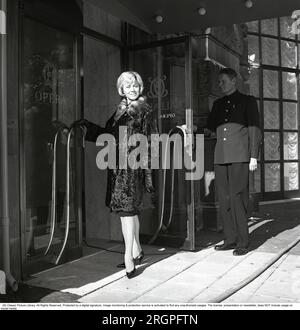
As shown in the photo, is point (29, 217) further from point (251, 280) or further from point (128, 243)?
point (251, 280)

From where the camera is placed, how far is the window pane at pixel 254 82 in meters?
8.53

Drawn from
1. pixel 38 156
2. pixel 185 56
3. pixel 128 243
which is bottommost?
pixel 128 243

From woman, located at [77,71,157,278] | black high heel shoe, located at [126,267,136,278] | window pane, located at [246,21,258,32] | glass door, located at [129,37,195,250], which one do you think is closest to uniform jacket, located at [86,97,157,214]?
woman, located at [77,71,157,278]

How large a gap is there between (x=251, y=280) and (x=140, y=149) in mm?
1334

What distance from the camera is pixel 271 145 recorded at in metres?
8.91

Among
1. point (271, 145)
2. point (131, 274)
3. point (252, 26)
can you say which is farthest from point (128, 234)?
point (252, 26)

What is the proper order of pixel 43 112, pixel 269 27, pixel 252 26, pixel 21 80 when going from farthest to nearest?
pixel 269 27, pixel 252 26, pixel 43 112, pixel 21 80

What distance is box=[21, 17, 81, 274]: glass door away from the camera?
3869 mm

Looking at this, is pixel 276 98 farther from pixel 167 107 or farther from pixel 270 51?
pixel 167 107

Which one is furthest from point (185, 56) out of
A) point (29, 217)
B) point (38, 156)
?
point (29, 217)

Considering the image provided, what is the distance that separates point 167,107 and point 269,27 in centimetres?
465

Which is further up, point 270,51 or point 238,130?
Result: point 270,51

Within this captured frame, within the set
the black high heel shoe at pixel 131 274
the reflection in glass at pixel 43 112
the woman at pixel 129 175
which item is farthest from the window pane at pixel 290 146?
the black high heel shoe at pixel 131 274
